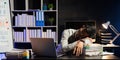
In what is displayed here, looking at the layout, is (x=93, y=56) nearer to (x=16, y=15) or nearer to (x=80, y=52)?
(x=80, y=52)

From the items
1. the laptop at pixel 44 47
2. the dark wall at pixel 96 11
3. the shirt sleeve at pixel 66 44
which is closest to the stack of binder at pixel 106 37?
the dark wall at pixel 96 11

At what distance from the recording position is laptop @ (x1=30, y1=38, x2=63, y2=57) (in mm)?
2320

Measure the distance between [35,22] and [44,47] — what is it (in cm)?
300

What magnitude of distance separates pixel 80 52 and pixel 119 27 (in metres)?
3.43

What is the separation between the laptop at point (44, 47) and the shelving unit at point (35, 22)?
2744 millimetres

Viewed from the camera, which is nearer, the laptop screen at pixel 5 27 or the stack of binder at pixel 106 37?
the laptop screen at pixel 5 27

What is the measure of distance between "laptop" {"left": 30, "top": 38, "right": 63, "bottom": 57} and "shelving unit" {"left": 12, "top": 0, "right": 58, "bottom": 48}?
9.00ft

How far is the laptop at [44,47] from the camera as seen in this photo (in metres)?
2.32

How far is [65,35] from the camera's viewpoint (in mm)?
3127

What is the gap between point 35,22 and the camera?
17.5 feet

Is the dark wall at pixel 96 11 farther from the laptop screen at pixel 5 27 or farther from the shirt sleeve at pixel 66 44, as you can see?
the shirt sleeve at pixel 66 44

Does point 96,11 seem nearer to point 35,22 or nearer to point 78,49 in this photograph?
point 35,22

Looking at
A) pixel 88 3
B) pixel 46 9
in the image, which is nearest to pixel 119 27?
pixel 88 3

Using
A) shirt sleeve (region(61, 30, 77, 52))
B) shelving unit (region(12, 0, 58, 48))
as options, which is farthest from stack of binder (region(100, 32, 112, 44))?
shirt sleeve (region(61, 30, 77, 52))
